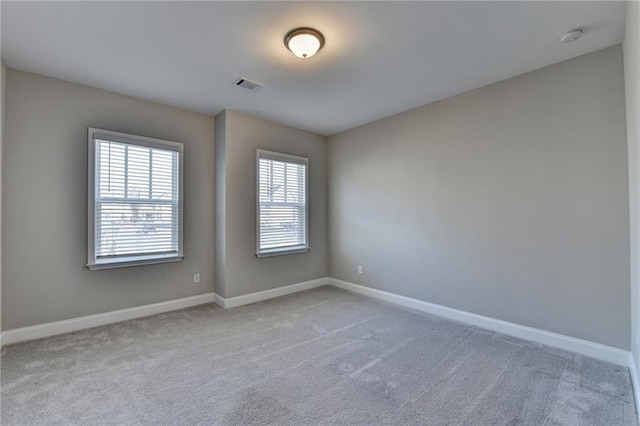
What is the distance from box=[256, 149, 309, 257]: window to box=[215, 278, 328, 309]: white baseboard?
1.86ft

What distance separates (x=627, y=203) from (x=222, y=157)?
4340 millimetres

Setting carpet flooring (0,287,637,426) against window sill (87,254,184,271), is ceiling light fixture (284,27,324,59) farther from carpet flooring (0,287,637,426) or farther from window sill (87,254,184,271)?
window sill (87,254,184,271)

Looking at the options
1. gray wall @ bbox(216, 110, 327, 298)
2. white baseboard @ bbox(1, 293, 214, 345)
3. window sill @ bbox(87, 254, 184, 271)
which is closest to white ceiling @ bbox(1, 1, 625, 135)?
gray wall @ bbox(216, 110, 327, 298)

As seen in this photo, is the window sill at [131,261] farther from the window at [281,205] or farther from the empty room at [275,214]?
the window at [281,205]

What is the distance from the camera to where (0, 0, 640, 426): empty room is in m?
2.01

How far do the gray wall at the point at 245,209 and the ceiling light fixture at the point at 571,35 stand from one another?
3.45m

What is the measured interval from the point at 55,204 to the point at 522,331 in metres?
5.08

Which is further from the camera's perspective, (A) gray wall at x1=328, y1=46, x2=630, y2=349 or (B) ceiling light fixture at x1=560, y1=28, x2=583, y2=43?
(A) gray wall at x1=328, y1=46, x2=630, y2=349

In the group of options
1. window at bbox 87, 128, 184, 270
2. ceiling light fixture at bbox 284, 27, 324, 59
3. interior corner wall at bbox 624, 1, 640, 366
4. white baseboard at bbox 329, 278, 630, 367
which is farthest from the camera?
window at bbox 87, 128, 184, 270

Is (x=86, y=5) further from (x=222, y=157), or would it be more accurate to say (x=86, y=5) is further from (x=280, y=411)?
(x=280, y=411)

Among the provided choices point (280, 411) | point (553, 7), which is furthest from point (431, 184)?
point (280, 411)

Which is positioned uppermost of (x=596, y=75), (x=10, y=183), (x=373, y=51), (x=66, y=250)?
(x=373, y=51)

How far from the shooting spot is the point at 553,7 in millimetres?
2020

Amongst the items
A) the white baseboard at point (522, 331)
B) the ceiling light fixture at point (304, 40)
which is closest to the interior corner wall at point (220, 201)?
the ceiling light fixture at point (304, 40)
